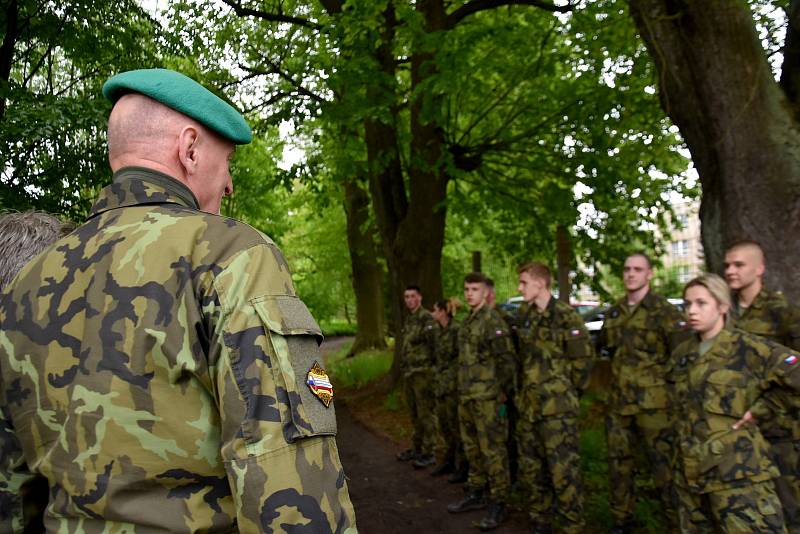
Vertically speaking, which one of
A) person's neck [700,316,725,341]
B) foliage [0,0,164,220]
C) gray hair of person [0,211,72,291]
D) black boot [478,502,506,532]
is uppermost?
foliage [0,0,164,220]

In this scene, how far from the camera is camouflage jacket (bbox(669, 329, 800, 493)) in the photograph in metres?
3.71

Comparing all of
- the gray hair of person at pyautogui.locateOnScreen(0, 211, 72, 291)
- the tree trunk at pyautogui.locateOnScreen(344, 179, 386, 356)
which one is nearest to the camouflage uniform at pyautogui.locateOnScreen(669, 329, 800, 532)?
the gray hair of person at pyautogui.locateOnScreen(0, 211, 72, 291)

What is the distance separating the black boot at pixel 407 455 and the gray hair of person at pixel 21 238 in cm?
724

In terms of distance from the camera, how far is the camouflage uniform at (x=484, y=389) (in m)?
6.57

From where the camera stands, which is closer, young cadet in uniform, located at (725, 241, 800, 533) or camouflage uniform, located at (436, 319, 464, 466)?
young cadet in uniform, located at (725, 241, 800, 533)

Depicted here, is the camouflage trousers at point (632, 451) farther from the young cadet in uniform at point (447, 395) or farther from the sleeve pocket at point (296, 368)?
the sleeve pocket at point (296, 368)

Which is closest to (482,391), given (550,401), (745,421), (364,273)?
(550,401)

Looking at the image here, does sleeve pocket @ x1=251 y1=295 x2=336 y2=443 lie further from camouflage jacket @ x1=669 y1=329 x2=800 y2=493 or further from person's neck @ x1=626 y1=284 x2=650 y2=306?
person's neck @ x1=626 y1=284 x2=650 y2=306

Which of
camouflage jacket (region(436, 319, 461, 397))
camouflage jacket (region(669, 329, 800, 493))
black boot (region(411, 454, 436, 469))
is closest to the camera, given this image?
camouflage jacket (region(669, 329, 800, 493))

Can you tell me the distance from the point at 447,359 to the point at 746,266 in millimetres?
4021

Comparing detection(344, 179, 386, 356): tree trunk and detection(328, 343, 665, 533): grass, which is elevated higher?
detection(344, 179, 386, 356): tree trunk

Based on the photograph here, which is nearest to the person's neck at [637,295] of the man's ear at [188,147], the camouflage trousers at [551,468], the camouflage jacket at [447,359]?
the camouflage trousers at [551,468]

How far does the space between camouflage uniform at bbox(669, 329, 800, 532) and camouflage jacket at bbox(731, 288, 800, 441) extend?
35 cm

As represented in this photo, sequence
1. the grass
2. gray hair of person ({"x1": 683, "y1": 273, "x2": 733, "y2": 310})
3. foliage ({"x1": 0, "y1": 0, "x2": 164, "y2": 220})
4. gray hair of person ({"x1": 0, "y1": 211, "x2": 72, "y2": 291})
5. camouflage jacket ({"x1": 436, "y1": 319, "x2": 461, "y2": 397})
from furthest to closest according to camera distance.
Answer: camouflage jacket ({"x1": 436, "y1": 319, "x2": 461, "y2": 397}), the grass, foliage ({"x1": 0, "y1": 0, "x2": 164, "y2": 220}), gray hair of person ({"x1": 683, "y1": 273, "x2": 733, "y2": 310}), gray hair of person ({"x1": 0, "y1": 211, "x2": 72, "y2": 291})
